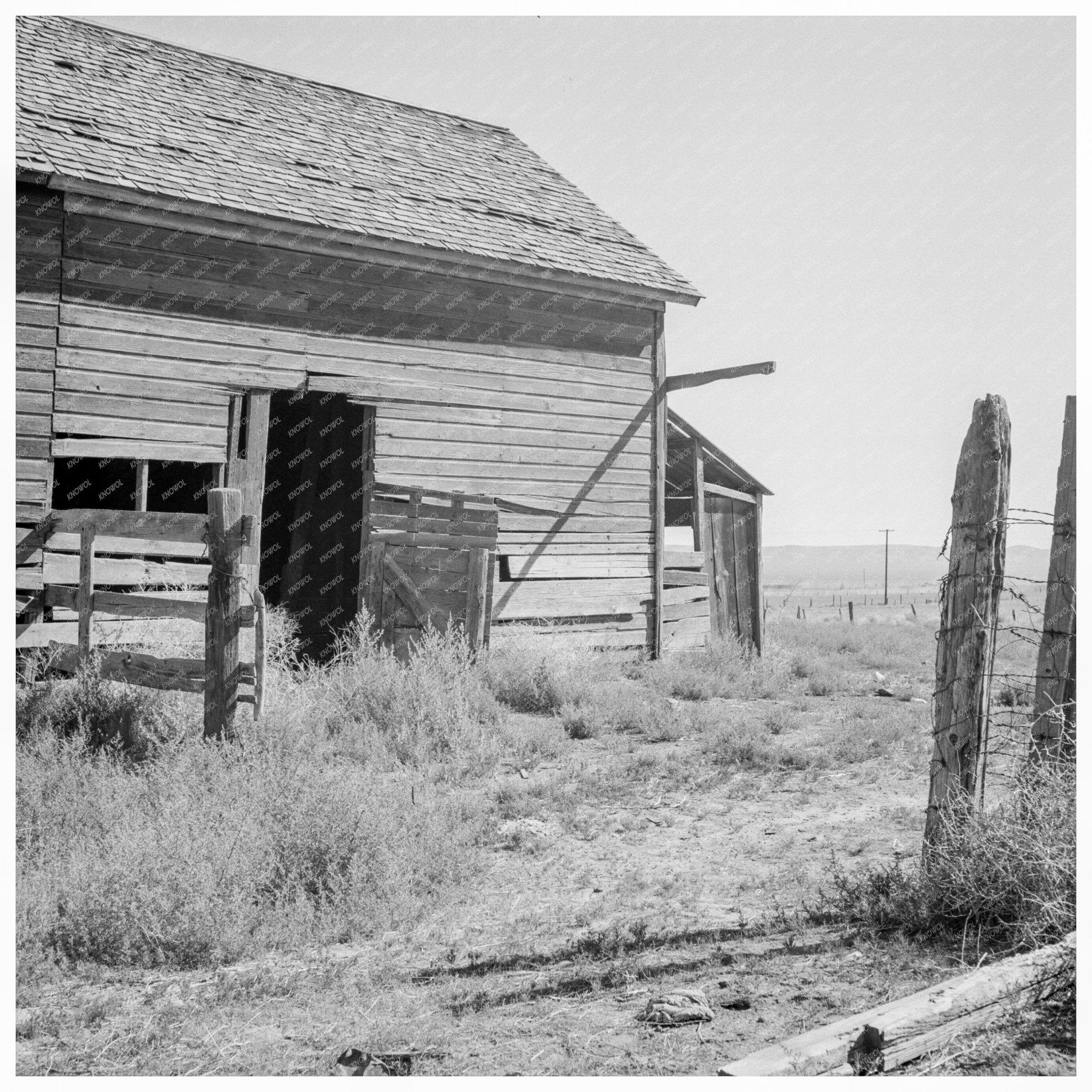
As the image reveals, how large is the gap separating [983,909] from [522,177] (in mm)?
13881

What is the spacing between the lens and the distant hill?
13875cm

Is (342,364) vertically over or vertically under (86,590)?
over

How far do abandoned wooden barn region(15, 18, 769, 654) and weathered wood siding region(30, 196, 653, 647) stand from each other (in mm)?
31

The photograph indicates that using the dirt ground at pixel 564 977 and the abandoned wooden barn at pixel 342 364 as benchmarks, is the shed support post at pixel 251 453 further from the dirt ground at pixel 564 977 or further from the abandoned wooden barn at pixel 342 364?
the dirt ground at pixel 564 977

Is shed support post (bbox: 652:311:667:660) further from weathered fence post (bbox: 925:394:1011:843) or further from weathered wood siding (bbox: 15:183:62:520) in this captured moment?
weathered fence post (bbox: 925:394:1011:843)

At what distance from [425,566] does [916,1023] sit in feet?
28.2

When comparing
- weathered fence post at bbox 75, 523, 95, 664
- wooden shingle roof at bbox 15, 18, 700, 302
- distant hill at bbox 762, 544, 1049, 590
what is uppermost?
wooden shingle roof at bbox 15, 18, 700, 302

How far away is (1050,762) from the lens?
4.86 meters

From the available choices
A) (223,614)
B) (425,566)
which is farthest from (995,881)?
(425,566)

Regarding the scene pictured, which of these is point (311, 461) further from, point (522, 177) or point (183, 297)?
point (522, 177)

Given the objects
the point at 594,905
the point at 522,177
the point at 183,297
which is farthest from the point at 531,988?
the point at 522,177

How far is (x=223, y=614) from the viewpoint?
722cm

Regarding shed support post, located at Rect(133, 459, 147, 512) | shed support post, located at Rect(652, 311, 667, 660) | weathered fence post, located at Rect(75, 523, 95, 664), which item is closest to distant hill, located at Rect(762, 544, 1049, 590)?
shed support post, located at Rect(652, 311, 667, 660)

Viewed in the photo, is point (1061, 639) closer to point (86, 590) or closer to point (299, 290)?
point (86, 590)
